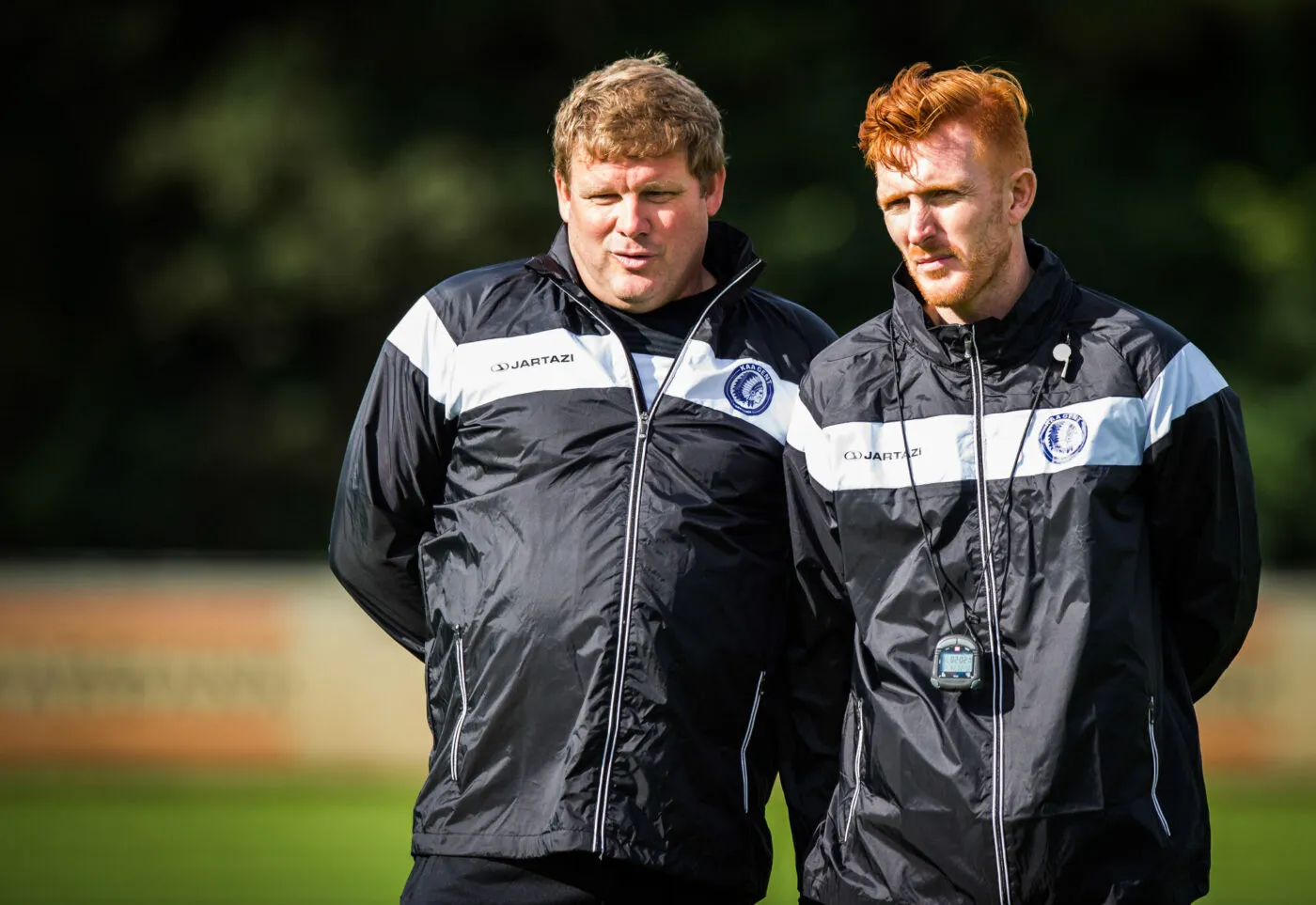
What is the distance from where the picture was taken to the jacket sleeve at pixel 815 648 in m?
3.25

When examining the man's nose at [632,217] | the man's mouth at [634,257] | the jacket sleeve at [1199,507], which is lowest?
the jacket sleeve at [1199,507]

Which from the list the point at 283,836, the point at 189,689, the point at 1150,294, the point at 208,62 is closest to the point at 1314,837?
the point at 283,836

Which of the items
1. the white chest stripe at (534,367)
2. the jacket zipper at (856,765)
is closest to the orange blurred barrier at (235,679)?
the white chest stripe at (534,367)

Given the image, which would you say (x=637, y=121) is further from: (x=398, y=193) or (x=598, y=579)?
(x=398, y=193)

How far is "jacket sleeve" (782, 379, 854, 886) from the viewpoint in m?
3.25

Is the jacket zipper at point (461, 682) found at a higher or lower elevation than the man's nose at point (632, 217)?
lower

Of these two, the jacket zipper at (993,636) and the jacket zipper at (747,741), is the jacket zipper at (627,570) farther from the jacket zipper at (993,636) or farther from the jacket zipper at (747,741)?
the jacket zipper at (993,636)

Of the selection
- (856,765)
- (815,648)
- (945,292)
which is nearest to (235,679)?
(815,648)

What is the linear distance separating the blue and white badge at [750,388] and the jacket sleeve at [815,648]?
0.73 ft

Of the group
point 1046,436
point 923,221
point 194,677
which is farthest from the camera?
point 194,677

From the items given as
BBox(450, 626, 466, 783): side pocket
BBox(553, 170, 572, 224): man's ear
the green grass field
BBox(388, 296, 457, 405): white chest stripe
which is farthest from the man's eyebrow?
the green grass field

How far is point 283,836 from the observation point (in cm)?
916

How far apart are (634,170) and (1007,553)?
1091 millimetres

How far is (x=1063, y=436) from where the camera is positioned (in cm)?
301
